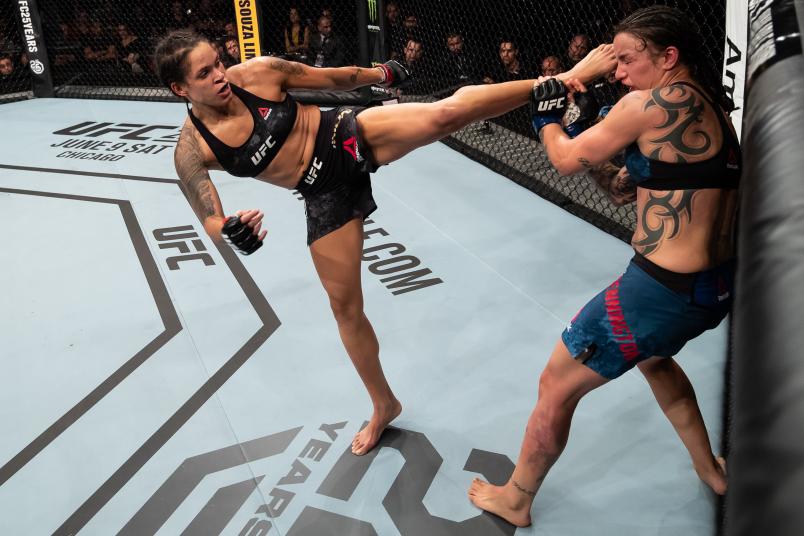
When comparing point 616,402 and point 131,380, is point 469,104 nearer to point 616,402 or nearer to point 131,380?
point 616,402

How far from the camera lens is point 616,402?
7.11 feet

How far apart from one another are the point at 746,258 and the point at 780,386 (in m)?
0.16

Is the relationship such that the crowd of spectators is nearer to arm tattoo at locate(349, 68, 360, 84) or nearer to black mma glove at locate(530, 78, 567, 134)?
arm tattoo at locate(349, 68, 360, 84)

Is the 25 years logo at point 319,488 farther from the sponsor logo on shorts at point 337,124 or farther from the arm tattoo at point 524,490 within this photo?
the sponsor logo on shorts at point 337,124

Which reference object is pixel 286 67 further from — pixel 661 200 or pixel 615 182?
pixel 661 200

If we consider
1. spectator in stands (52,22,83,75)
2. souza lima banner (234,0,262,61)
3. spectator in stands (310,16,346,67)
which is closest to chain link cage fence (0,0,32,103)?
spectator in stands (52,22,83,75)

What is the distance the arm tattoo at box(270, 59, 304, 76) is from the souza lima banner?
4.04 metres

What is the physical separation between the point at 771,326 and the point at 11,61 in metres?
8.07

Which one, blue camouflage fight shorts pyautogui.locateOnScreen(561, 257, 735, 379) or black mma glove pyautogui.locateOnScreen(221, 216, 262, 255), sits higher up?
black mma glove pyautogui.locateOnScreen(221, 216, 262, 255)

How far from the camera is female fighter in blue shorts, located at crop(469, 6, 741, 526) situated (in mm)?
1322

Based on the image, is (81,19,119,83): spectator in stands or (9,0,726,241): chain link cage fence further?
(81,19,119,83): spectator in stands

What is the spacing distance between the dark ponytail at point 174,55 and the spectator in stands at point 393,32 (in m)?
3.66

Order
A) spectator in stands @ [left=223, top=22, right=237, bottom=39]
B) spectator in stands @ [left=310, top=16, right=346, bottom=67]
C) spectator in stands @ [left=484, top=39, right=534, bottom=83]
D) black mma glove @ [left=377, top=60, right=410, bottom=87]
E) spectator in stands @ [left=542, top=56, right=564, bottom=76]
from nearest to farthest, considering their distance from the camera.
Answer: black mma glove @ [left=377, top=60, right=410, bottom=87] → spectator in stands @ [left=542, top=56, right=564, bottom=76] → spectator in stands @ [left=484, top=39, right=534, bottom=83] → spectator in stands @ [left=310, top=16, right=346, bottom=67] → spectator in stands @ [left=223, top=22, right=237, bottom=39]

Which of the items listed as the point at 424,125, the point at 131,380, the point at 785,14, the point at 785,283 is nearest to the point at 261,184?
the point at 131,380
